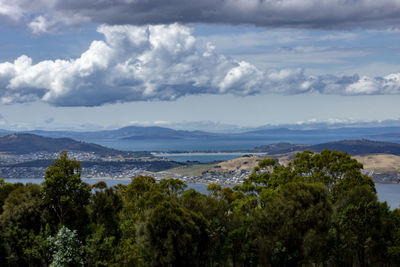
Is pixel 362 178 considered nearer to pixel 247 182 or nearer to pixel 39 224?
pixel 247 182

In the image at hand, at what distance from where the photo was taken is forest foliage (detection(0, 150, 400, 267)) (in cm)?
3125

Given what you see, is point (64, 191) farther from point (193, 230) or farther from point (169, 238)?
point (193, 230)

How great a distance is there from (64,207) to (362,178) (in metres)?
25.0

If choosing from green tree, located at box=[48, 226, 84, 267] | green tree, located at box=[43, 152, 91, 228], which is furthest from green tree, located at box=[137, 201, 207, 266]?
green tree, located at box=[43, 152, 91, 228]

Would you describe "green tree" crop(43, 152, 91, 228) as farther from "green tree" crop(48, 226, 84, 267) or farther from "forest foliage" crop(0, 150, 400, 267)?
"green tree" crop(48, 226, 84, 267)

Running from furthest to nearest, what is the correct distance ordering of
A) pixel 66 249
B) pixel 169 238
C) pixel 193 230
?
1. pixel 66 249
2. pixel 193 230
3. pixel 169 238

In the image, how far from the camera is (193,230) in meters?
31.1

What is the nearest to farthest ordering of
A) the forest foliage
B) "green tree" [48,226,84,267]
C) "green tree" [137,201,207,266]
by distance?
"green tree" [137,201,207,266] < the forest foliage < "green tree" [48,226,84,267]

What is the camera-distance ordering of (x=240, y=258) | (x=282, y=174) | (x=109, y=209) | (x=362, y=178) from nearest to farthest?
(x=240, y=258) → (x=109, y=209) → (x=362, y=178) → (x=282, y=174)

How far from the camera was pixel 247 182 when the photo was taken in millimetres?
49969

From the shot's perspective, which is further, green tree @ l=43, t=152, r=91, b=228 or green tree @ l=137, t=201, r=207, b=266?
green tree @ l=43, t=152, r=91, b=228

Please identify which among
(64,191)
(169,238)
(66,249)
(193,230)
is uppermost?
(64,191)

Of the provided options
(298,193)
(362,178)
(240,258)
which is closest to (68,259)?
(240,258)

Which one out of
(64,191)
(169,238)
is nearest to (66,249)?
(64,191)
